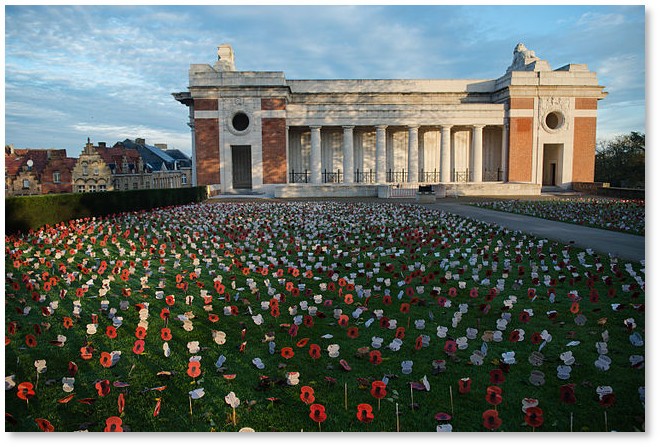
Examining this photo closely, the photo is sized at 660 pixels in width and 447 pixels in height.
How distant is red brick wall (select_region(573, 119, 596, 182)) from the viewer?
3653 cm

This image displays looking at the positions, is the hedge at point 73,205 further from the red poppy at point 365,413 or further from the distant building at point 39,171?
the distant building at point 39,171

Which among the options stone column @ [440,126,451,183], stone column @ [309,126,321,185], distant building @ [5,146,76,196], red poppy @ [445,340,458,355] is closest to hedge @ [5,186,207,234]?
red poppy @ [445,340,458,355]

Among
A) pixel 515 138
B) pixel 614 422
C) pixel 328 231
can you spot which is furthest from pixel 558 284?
pixel 515 138

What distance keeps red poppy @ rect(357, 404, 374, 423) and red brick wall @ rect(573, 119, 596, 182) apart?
39862 millimetres

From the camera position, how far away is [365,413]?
118 inches

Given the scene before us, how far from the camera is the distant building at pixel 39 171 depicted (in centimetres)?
5062

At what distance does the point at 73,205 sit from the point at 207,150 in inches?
822

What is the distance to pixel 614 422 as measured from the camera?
2.99 m

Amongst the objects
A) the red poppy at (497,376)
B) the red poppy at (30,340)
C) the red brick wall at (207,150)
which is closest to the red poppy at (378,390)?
the red poppy at (497,376)

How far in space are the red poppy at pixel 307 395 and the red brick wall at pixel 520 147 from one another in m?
37.3

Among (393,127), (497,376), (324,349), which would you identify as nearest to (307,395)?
(324,349)

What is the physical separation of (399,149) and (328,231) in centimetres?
3035

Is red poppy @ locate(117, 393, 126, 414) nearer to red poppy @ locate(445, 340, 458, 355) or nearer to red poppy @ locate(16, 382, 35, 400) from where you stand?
red poppy @ locate(16, 382, 35, 400)

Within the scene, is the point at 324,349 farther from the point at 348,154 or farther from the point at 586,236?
the point at 348,154
